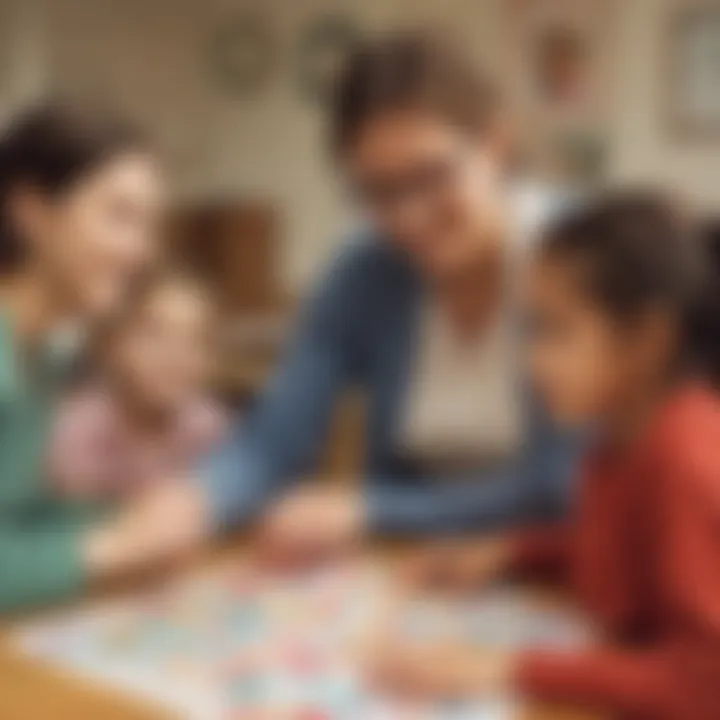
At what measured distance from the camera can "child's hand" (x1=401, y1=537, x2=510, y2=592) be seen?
2.62 feet

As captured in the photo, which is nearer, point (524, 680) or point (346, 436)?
point (524, 680)

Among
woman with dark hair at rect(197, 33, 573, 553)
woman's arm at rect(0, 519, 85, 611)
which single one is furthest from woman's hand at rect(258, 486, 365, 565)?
woman's arm at rect(0, 519, 85, 611)

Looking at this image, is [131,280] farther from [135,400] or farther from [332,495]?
[332,495]

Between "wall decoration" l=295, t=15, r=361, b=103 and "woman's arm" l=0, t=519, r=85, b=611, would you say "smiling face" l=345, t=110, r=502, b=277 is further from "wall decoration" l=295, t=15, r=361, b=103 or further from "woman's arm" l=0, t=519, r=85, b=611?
"woman's arm" l=0, t=519, r=85, b=611

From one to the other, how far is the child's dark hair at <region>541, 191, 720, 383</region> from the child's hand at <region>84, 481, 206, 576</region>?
0.25 metres

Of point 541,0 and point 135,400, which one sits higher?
point 541,0

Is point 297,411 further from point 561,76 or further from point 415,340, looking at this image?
point 561,76

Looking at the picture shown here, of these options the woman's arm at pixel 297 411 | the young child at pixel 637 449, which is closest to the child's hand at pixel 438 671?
the young child at pixel 637 449

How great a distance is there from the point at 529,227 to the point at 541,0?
134 millimetres

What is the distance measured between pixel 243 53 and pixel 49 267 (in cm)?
16

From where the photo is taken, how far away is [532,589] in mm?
798

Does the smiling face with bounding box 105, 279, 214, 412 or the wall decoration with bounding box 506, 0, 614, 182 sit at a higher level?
the wall decoration with bounding box 506, 0, 614, 182

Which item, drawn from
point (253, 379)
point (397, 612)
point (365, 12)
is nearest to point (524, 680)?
point (397, 612)

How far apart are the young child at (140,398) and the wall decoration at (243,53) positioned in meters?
0.11
